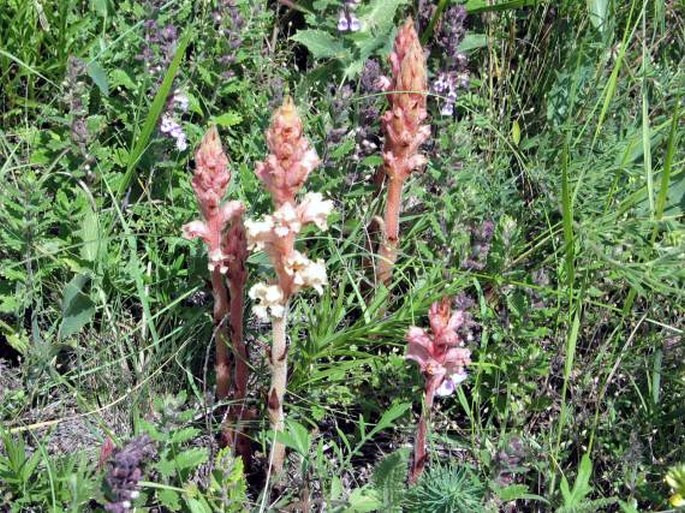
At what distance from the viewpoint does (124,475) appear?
2088mm

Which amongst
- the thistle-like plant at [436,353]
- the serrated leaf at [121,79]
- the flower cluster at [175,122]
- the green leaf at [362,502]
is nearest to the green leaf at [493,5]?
the flower cluster at [175,122]

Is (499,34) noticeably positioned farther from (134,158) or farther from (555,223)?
(134,158)

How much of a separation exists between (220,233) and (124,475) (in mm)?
587

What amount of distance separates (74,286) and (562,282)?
137cm

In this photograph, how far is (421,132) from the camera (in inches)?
106

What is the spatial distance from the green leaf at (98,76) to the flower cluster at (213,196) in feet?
2.78

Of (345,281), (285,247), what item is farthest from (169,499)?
(345,281)

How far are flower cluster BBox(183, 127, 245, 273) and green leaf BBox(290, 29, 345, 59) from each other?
3.47 feet

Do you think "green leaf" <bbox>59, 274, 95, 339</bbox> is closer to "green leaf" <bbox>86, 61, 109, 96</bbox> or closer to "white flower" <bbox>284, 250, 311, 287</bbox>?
"green leaf" <bbox>86, 61, 109, 96</bbox>

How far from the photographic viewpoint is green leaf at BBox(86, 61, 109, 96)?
2.93m

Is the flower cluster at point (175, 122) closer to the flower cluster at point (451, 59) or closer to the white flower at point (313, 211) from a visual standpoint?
the flower cluster at point (451, 59)

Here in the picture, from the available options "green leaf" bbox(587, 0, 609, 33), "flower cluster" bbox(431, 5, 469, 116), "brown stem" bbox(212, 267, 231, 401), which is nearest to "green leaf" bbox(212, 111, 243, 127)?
"flower cluster" bbox(431, 5, 469, 116)

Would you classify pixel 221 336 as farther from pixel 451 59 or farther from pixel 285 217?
pixel 451 59

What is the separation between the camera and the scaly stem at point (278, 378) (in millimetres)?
2240
